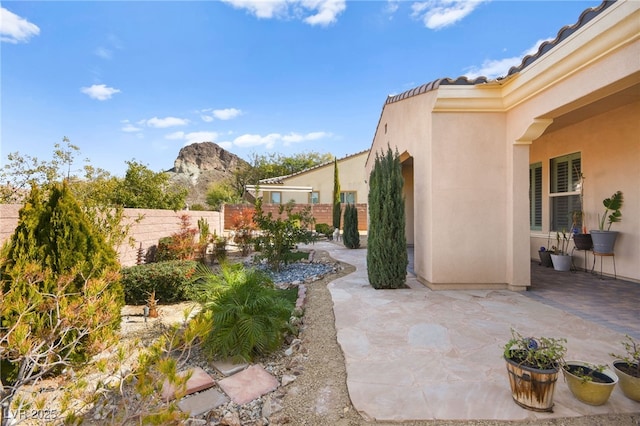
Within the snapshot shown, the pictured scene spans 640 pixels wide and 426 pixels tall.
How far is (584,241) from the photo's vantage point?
7371mm

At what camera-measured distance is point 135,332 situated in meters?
4.63

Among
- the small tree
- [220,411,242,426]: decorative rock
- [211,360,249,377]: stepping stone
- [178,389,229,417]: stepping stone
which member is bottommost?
[178,389,229,417]: stepping stone

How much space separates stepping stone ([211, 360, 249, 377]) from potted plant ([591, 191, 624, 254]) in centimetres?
817

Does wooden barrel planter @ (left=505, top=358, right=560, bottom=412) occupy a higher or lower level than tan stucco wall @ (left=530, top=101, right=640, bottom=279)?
lower

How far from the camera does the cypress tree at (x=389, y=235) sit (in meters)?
6.46

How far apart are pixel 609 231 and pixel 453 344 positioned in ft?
19.6

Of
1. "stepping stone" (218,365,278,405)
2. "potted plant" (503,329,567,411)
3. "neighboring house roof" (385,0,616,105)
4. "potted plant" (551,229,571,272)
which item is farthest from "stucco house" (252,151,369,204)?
"potted plant" (503,329,567,411)

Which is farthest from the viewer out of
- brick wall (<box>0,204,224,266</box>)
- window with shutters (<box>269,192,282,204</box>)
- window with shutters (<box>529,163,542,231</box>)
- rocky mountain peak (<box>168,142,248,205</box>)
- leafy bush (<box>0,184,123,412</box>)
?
rocky mountain peak (<box>168,142,248,205</box>)

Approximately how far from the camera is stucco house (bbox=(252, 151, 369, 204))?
2891cm

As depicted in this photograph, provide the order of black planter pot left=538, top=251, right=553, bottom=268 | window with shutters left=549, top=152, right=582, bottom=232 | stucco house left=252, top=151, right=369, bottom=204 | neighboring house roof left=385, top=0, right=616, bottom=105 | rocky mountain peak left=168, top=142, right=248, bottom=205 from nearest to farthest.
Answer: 1. neighboring house roof left=385, top=0, right=616, bottom=105
2. window with shutters left=549, top=152, right=582, bottom=232
3. black planter pot left=538, top=251, right=553, bottom=268
4. stucco house left=252, top=151, right=369, bottom=204
5. rocky mountain peak left=168, top=142, right=248, bottom=205

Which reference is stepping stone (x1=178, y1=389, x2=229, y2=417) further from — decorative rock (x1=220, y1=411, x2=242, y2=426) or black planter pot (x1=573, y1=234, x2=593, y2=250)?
black planter pot (x1=573, y1=234, x2=593, y2=250)

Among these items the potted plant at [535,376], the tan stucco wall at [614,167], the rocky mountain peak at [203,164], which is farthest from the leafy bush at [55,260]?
the rocky mountain peak at [203,164]

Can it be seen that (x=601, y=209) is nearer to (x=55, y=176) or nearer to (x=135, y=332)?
(x=135, y=332)

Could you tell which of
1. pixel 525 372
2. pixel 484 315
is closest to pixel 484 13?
pixel 484 315
